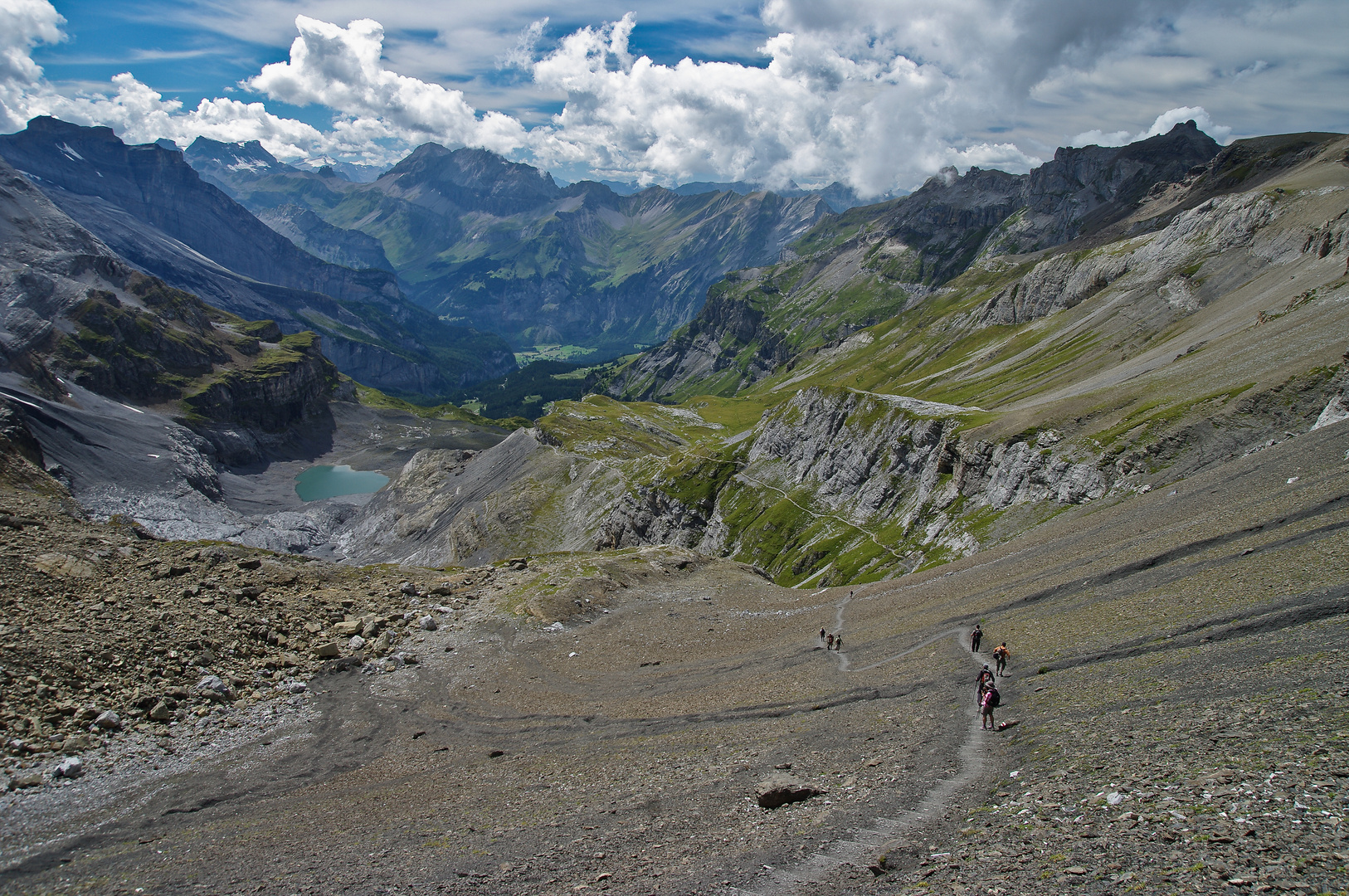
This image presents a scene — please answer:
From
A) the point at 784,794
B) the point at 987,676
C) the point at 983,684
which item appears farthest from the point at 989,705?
the point at 784,794

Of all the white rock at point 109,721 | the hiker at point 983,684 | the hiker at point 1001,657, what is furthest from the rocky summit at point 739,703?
the hiker at point 983,684

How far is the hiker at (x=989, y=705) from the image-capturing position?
28.1 meters

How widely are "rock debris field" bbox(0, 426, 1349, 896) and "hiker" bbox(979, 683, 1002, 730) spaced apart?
62 cm

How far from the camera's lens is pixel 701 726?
115 feet

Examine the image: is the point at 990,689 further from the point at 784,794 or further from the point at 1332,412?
the point at 1332,412

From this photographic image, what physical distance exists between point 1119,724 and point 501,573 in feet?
186

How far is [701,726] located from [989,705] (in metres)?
14.7

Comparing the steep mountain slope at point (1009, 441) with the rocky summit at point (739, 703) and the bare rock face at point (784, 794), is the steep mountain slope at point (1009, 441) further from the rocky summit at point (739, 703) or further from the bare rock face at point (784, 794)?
the bare rock face at point (784, 794)

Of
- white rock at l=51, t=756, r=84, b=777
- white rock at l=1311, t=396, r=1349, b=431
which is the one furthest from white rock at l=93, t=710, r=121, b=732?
white rock at l=1311, t=396, r=1349, b=431

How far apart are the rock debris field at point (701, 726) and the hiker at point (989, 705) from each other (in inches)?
24.3

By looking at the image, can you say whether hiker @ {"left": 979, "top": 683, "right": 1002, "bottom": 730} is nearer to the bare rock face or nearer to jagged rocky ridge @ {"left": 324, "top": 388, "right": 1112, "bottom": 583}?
the bare rock face

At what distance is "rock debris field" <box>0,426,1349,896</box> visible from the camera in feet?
62.8

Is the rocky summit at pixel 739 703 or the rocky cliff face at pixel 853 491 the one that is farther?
the rocky cliff face at pixel 853 491

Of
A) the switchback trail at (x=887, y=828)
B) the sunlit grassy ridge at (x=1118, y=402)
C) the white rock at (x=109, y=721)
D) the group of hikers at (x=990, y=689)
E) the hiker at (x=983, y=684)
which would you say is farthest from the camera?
the sunlit grassy ridge at (x=1118, y=402)
